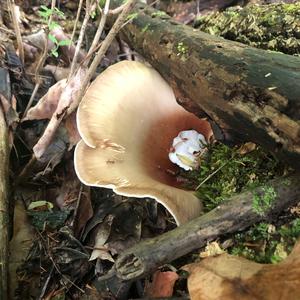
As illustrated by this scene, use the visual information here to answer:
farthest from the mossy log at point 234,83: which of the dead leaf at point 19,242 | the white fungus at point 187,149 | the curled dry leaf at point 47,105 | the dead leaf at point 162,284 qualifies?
the dead leaf at point 19,242

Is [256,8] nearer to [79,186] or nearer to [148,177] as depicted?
[148,177]

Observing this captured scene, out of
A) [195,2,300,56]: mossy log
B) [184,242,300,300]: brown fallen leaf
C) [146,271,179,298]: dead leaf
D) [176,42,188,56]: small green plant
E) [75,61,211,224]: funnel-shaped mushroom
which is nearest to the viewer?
[184,242,300,300]: brown fallen leaf

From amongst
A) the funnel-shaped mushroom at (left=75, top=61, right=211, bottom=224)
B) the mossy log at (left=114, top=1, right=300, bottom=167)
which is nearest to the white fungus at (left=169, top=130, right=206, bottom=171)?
the funnel-shaped mushroom at (left=75, top=61, right=211, bottom=224)

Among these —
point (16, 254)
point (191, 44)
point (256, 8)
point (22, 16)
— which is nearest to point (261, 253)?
point (191, 44)

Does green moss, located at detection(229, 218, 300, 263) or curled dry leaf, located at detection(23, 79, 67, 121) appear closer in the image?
green moss, located at detection(229, 218, 300, 263)

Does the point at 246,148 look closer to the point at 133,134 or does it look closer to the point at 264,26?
the point at 133,134

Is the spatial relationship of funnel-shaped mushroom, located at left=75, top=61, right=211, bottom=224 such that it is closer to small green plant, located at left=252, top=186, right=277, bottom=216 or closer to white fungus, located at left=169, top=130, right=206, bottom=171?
white fungus, located at left=169, top=130, right=206, bottom=171

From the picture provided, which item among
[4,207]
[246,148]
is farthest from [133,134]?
[4,207]
